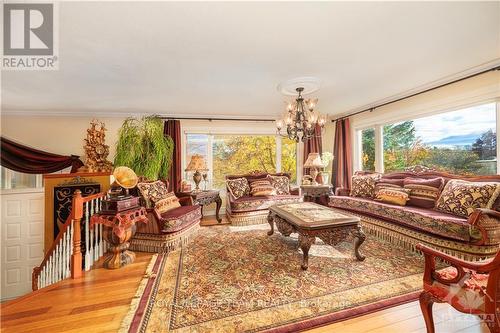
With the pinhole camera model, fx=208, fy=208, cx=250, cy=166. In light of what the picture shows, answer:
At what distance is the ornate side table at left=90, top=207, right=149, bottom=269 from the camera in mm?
2346

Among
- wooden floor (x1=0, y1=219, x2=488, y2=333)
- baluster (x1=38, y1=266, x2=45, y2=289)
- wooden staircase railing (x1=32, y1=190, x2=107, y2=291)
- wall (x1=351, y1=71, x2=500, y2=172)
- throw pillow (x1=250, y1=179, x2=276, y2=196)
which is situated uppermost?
wall (x1=351, y1=71, x2=500, y2=172)

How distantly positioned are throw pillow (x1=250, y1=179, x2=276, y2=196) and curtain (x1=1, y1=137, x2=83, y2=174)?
363 cm

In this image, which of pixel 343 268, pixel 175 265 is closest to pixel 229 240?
pixel 175 265

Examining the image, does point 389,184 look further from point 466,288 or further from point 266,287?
point 266,287

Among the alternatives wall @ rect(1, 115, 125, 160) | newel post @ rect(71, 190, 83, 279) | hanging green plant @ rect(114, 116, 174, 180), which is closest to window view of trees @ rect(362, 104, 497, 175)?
Answer: hanging green plant @ rect(114, 116, 174, 180)

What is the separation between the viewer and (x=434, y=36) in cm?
198

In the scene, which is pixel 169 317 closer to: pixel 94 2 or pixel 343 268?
pixel 343 268

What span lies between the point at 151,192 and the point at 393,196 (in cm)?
369

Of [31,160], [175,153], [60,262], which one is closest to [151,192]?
[60,262]

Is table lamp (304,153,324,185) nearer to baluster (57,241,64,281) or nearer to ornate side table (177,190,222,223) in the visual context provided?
ornate side table (177,190,222,223)

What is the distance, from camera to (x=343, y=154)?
194 inches

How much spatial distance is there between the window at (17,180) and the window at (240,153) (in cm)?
300

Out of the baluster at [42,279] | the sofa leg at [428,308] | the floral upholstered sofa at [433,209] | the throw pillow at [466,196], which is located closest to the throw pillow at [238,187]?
the floral upholstered sofa at [433,209]

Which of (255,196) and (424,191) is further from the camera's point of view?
(255,196)
